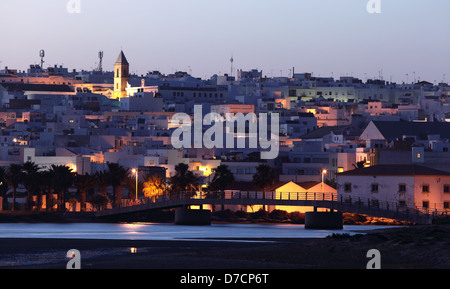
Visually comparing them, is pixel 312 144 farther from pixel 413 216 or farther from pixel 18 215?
pixel 413 216

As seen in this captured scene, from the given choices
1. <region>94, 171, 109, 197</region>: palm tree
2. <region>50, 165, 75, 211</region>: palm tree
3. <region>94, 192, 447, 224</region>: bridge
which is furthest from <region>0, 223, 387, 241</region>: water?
<region>94, 171, 109, 197</region>: palm tree

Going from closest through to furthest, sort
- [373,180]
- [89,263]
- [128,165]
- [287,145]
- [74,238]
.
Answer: [89,263], [74,238], [373,180], [128,165], [287,145]

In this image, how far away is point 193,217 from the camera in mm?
90500

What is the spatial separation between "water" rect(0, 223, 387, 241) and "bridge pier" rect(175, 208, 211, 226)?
2144 millimetres

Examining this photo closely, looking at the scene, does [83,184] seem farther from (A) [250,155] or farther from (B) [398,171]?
(A) [250,155]

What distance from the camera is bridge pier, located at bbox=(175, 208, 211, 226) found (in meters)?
90.3

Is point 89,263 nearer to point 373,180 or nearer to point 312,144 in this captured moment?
point 373,180

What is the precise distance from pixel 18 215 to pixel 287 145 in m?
57.2

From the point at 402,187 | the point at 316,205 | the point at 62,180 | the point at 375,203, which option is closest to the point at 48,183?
the point at 62,180

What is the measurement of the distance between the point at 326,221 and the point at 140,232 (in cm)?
1332
